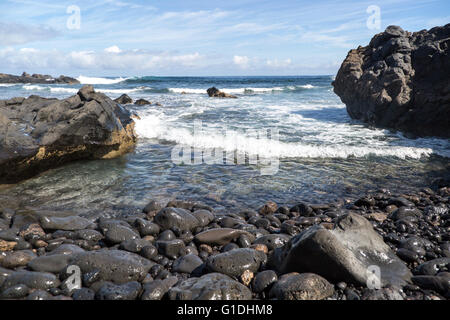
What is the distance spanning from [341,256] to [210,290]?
1290mm

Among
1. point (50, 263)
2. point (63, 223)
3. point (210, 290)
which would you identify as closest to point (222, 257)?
point (210, 290)

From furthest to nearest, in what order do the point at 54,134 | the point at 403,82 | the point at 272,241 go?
the point at 403,82 → the point at 54,134 → the point at 272,241

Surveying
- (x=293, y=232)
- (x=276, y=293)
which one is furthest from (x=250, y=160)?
(x=276, y=293)

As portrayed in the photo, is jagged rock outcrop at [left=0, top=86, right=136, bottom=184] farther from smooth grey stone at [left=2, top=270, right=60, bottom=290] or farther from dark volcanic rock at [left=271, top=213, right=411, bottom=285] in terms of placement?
dark volcanic rock at [left=271, top=213, right=411, bottom=285]

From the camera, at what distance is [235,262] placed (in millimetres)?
3510

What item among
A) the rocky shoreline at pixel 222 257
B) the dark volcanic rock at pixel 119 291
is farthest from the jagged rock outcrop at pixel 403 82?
the dark volcanic rock at pixel 119 291

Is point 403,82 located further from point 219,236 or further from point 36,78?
point 36,78

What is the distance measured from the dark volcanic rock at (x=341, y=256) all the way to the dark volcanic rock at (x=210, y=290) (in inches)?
23.7

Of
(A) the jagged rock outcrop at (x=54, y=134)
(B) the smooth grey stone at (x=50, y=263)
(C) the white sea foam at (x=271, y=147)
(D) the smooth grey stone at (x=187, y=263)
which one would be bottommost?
(D) the smooth grey stone at (x=187, y=263)

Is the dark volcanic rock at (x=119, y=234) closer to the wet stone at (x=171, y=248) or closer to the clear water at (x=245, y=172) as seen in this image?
the wet stone at (x=171, y=248)

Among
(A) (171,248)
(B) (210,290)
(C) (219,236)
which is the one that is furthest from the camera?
(C) (219,236)

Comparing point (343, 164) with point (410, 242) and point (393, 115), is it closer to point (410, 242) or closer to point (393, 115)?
point (410, 242)

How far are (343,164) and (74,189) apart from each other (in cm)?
627

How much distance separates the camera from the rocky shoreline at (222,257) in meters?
3.04
